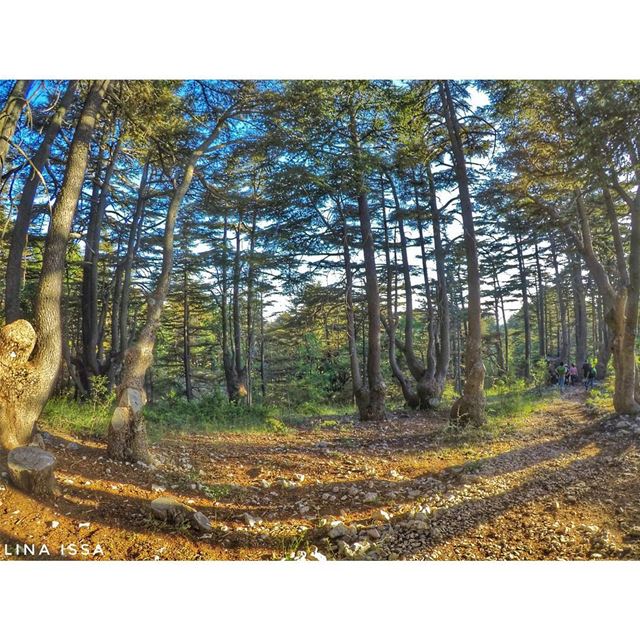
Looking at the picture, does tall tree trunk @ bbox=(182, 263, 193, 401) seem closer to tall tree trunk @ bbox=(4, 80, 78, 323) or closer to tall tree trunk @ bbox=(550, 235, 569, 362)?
tall tree trunk @ bbox=(4, 80, 78, 323)

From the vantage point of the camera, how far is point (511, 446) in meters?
2.92

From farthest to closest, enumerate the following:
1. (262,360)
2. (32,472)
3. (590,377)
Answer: (262,360) < (590,377) < (32,472)

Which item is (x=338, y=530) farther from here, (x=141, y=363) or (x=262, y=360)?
(x=141, y=363)

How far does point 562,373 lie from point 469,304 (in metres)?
1.07

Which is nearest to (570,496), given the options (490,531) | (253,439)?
(490,531)

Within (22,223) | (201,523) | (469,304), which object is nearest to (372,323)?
(469,304)

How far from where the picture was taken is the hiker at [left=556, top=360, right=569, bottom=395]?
3.37m

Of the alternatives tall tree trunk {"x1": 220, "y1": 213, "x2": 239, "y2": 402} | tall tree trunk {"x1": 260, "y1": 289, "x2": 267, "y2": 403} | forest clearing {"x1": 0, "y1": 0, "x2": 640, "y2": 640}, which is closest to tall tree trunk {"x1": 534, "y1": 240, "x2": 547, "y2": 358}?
forest clearing {"x1": 0, "y1": 0, "x2": 640, "y2": 640}

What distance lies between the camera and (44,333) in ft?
9.27

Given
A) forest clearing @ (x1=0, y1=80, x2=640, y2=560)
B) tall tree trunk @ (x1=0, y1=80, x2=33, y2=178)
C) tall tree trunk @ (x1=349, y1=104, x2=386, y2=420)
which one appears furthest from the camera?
tall tree trunk @ (x1=349, y1=104, x2=386, y2=420)

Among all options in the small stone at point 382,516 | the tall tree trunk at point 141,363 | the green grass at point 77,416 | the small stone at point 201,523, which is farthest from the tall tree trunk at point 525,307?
the green grass at point 77,416

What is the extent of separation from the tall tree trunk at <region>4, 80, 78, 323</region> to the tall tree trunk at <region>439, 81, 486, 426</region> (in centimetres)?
325
